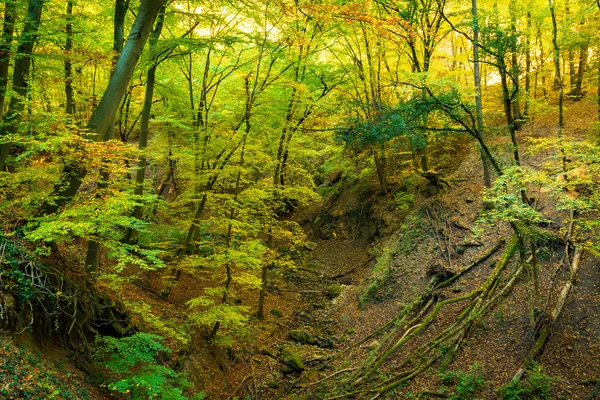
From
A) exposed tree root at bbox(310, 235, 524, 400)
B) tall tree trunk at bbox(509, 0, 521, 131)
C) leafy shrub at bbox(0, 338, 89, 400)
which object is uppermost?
tall tree trunk at bbox(509, 0, 521, 131)

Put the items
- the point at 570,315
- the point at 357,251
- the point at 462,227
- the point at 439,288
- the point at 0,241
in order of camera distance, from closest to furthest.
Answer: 1. the point at 0,241
2. the point at 570,315
3. the point at 439,288
4. the point at 462,227
5. the point at 357,251

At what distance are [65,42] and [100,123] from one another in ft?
28.8

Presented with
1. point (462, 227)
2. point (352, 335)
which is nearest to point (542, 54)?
point (462, 227)

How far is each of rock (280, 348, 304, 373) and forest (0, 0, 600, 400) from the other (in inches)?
3.0

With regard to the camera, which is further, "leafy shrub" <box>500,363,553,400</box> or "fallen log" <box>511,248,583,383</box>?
"fallen log" <box>511,248,583,383</box>

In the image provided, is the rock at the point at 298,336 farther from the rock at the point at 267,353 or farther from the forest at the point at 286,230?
the rock at the point at 267,353

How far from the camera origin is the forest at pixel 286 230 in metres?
5.62

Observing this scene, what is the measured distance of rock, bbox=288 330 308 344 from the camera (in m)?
11.7

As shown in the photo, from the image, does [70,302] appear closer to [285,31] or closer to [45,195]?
[45,195]

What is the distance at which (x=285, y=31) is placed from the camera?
12078 mm

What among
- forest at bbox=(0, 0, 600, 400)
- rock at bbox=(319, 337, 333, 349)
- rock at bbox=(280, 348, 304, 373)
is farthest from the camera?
rock at bbox=(319, 337, 333, 349)

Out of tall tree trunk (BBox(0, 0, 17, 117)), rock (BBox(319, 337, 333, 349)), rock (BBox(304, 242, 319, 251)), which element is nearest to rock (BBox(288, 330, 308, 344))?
rock (BBox(319, 337, 333, 349))

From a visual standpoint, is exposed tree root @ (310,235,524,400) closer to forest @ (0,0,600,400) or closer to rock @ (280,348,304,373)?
forest @ (0,0,600,400)

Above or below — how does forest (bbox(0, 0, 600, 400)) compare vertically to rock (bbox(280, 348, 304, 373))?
above
